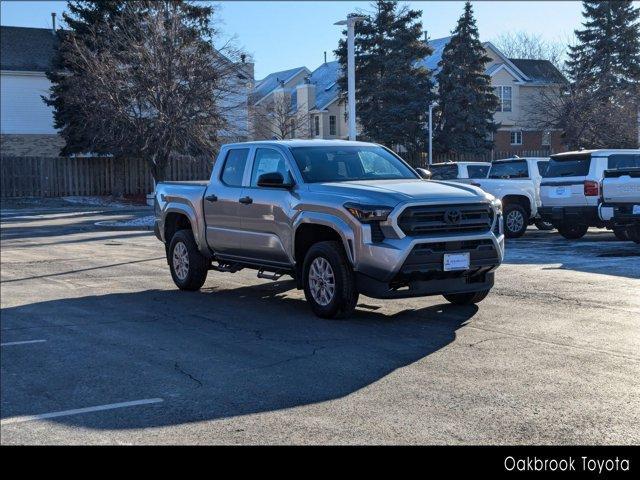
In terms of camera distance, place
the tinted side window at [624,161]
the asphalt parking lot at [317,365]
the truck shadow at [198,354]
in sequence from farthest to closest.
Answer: the tinted side window at [624,161], the truck shadow at [198,354], the asphalt parking lot at [317,365]

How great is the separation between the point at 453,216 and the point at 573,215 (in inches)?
357

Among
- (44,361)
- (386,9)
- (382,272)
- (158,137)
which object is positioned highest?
(386,9)

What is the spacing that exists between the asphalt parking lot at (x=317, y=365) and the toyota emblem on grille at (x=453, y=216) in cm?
111

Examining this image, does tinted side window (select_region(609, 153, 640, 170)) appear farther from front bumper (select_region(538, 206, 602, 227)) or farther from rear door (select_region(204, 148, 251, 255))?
rear door (select_region(204, 148, 251, 255))

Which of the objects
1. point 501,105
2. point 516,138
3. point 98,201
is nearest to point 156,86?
point 98,201

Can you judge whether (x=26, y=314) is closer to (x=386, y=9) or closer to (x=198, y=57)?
(x=198, y=57)

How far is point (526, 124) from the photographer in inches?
2399

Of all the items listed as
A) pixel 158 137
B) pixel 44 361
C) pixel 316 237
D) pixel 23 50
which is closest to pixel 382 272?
pixel 316 237

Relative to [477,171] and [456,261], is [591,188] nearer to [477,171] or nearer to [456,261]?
[477,171]

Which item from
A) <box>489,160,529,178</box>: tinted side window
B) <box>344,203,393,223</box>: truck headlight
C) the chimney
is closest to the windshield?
<box>344,203,393,223</box>: truck headlight

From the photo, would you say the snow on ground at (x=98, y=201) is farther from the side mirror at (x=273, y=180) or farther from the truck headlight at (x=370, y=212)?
the truck headlight at (x=370, y=212)

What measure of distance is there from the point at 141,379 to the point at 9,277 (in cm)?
819

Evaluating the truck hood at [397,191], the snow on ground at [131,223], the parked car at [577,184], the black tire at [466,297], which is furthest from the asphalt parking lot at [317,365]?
the snow on ground at [131,223]

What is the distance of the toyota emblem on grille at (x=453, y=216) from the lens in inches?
362
